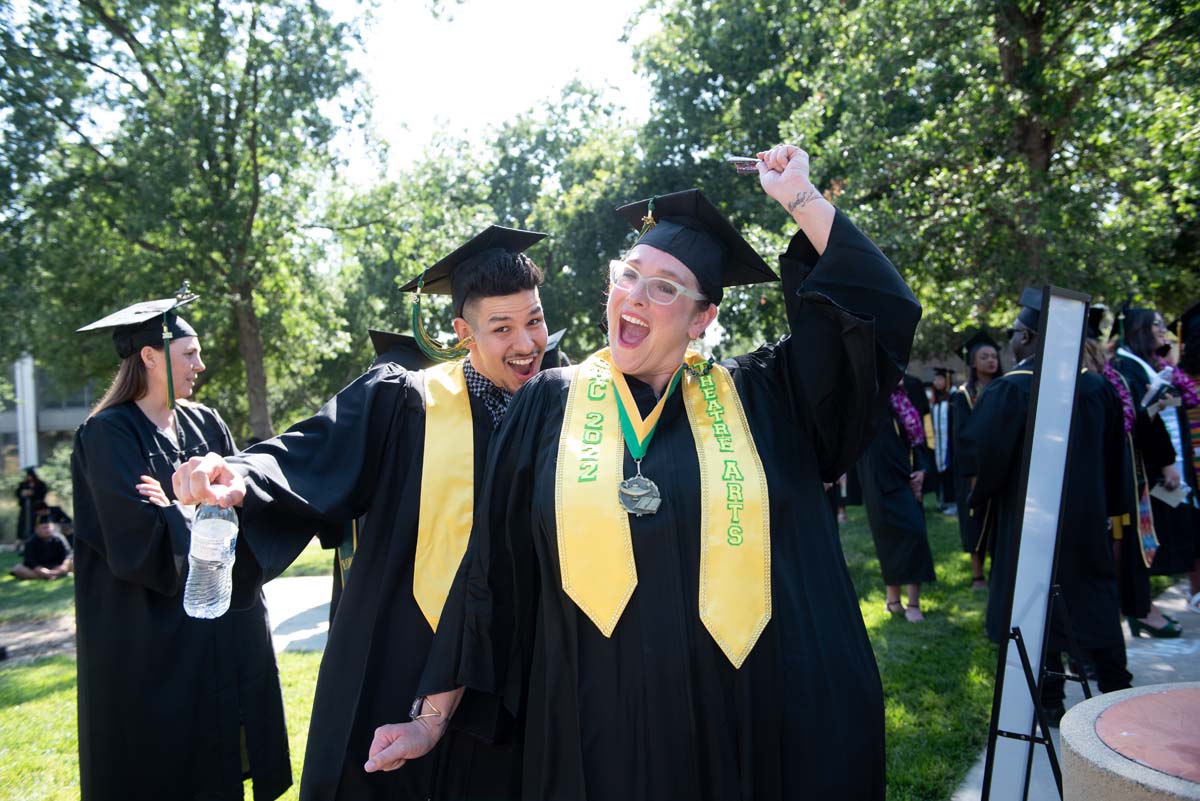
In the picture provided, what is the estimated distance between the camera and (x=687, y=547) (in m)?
2.11

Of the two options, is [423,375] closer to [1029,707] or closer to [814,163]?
[1029,707]

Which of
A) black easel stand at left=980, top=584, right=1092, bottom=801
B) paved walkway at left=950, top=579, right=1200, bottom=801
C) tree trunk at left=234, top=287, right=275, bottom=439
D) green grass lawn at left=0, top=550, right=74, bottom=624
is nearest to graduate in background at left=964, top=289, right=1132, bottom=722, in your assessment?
paved walkway at left=950, top=579, right=1200, bottom=801

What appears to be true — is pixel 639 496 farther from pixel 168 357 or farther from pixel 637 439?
pixel 168 357

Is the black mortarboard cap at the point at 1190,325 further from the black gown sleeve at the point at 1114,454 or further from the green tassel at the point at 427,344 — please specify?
the green tassel at the point at 427,344

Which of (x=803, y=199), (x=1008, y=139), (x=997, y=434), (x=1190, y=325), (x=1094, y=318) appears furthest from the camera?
(x=1008, y=139)

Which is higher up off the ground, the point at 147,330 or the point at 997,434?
the point at 147,330

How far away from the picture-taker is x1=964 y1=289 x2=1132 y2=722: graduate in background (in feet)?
14.7

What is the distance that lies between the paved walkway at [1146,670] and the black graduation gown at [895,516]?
1.29m

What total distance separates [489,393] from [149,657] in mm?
1874

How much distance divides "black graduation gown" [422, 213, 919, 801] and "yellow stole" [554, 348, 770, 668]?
3 centimetres

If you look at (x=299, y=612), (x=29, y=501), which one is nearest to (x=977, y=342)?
(x=299, y=612)

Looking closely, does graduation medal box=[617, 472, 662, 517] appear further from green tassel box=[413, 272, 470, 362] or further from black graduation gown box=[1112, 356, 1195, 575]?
black graduation gown box=[1112, 356, 1195, 575]

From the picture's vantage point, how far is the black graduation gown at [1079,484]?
4473 millimetres

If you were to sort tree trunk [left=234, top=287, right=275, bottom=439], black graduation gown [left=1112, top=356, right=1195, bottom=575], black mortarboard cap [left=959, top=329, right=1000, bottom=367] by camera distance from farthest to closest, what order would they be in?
tree trunk [left=234, top=287, right=275, bottom=439] < black mortarboard cap [left=959, top=329, right=1000, bottom=367] < black graduation gown [left=1112, top=356, right=1195, bottom=575]
